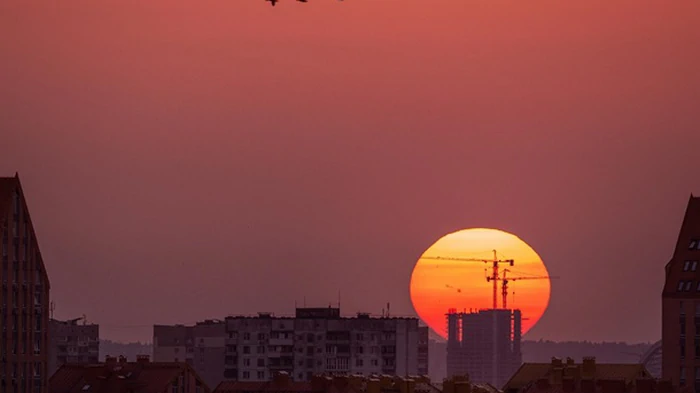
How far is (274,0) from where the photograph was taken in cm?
16450

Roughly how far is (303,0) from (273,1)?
1065 cm

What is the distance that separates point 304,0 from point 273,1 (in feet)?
36.6

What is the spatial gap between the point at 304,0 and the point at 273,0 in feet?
37.4

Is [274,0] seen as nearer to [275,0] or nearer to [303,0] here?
[275,0]

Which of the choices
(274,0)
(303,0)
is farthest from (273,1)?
(303,0)

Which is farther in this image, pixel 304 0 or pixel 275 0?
pixel 275 0

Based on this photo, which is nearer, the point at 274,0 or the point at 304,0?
the point at 304,0

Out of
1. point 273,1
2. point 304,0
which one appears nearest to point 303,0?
point 304,0

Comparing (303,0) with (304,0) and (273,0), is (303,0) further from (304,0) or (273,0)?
(273,0)

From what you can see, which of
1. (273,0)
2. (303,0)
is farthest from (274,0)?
(303,0)

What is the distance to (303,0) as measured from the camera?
505 ft

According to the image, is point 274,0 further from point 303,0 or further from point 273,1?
point 303,0

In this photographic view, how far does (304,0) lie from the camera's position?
153500 millimetres
